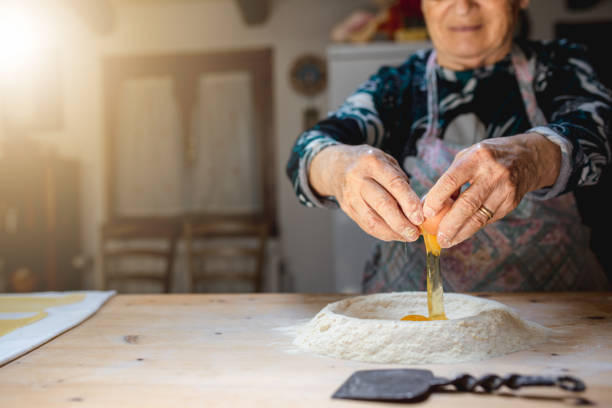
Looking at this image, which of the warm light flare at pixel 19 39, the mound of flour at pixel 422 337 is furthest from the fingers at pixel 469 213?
the warm light flare at pixel 19 39

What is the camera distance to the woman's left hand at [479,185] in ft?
2.47

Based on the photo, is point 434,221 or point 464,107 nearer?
point 434,221

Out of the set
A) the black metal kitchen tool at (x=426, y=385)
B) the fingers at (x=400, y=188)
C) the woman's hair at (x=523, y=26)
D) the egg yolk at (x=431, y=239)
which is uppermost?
the woman's hair at (x=523, y=26)

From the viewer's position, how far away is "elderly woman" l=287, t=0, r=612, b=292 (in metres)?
1.01

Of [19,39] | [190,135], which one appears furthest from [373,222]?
[19,39]

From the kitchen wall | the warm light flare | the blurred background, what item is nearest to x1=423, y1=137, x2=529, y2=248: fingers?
the blurred background

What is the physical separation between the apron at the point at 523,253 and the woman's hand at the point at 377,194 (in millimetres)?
382

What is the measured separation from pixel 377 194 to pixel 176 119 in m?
3.27

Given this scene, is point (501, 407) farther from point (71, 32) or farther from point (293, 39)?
point (71, 32)

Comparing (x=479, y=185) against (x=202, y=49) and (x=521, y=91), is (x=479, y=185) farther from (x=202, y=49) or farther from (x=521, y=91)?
(x=202, y=49)

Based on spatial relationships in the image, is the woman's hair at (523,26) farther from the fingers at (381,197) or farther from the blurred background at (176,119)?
the fingers at (381,197)

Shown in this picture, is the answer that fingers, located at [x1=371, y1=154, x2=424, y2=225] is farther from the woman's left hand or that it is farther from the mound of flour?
the mound of flour

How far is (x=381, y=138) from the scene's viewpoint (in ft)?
4.29

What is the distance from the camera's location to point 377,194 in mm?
806
